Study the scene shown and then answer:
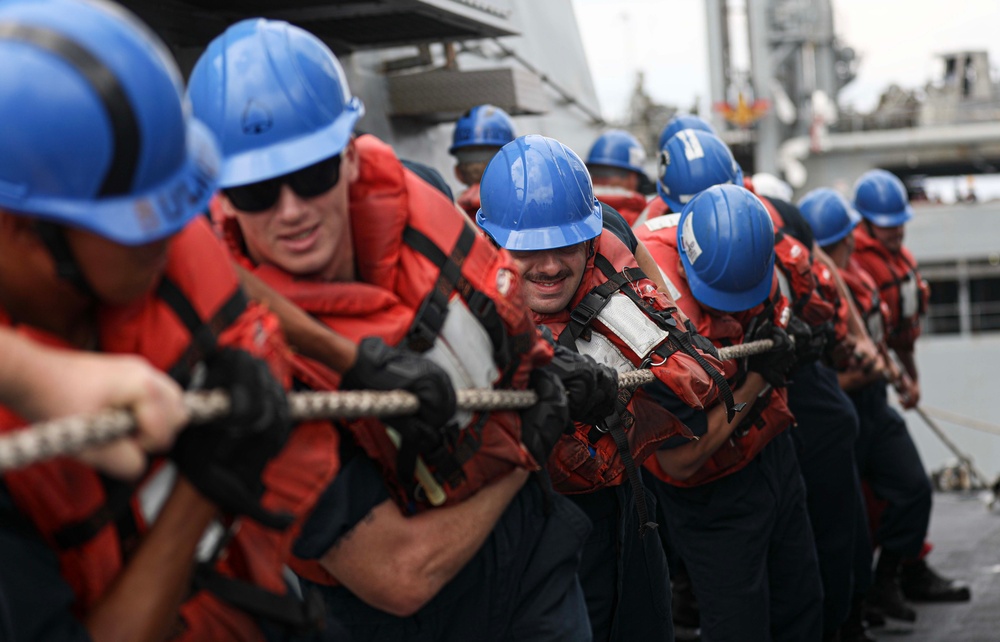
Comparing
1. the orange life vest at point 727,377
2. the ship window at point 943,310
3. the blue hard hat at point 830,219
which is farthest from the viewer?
the ship window at point 943,310

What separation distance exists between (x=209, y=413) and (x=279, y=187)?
0.67 m

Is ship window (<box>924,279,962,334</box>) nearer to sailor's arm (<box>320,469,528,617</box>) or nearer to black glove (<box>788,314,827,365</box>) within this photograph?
black glove (<box>788,314,827,365</box>)

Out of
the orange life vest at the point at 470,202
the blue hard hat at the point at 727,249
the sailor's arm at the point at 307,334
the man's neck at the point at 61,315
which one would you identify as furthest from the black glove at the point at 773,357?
the man's neck at the point at 61,315

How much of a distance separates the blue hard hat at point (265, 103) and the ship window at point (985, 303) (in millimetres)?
20560

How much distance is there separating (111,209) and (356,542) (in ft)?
3.23

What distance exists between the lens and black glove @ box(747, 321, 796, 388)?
426cm

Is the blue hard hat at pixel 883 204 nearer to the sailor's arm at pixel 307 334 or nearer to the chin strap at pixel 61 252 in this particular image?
the sailor's arm at pixel 307 334

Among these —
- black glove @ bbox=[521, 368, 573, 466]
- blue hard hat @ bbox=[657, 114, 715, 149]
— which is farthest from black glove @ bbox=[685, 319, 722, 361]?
blue hard hat @ bbox=[657, 114, 715, 149]

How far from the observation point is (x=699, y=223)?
416cm

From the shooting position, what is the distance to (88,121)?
54.9 inches

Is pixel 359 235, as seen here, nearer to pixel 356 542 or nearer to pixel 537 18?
pixel 356 542

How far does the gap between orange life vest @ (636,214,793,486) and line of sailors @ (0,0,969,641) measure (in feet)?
0.04

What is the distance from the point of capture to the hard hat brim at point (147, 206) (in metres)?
1.40

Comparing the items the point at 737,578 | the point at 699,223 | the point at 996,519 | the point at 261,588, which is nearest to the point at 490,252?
the point at 261,588
